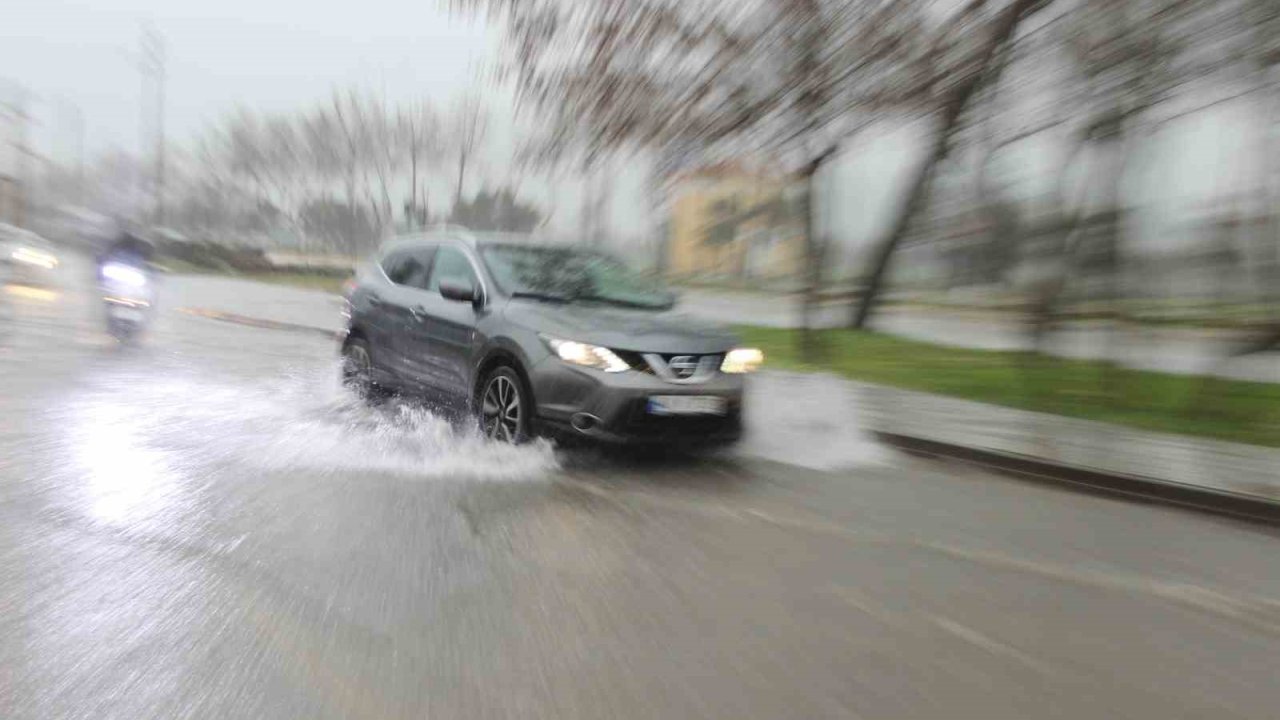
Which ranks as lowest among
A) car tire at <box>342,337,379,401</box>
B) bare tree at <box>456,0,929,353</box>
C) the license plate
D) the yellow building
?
car tire at <box>342,337,379,401</box>

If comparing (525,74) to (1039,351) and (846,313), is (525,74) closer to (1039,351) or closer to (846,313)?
(1039,351)

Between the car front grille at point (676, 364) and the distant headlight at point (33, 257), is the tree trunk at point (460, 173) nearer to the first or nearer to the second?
the distant headlight at point (33, 257)

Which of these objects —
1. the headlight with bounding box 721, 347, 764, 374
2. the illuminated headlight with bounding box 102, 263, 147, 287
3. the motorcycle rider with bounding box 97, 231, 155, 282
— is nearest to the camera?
the headlight with bounding box 721, 347, 764, 374

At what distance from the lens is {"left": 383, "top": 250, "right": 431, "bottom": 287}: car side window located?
8.95 m

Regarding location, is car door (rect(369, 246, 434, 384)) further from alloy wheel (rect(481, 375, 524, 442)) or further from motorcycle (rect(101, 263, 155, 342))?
motorcycle (rect(101, 263, 155, 342))

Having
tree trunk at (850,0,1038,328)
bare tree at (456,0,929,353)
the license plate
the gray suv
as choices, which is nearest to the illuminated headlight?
bare tree at (456,0,929,353)

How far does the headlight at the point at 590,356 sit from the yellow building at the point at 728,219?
670 centimetres

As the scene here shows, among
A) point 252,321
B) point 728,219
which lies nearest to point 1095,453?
point 728,219

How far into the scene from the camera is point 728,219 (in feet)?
47.3

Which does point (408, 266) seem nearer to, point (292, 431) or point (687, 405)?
point (292, 431)

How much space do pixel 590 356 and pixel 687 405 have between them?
74cm

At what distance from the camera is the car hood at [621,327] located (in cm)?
695

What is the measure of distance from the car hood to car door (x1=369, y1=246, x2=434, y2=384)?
1627 mm

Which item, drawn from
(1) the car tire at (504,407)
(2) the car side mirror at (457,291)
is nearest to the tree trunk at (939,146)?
(2) the car side mirror at (457,291)
